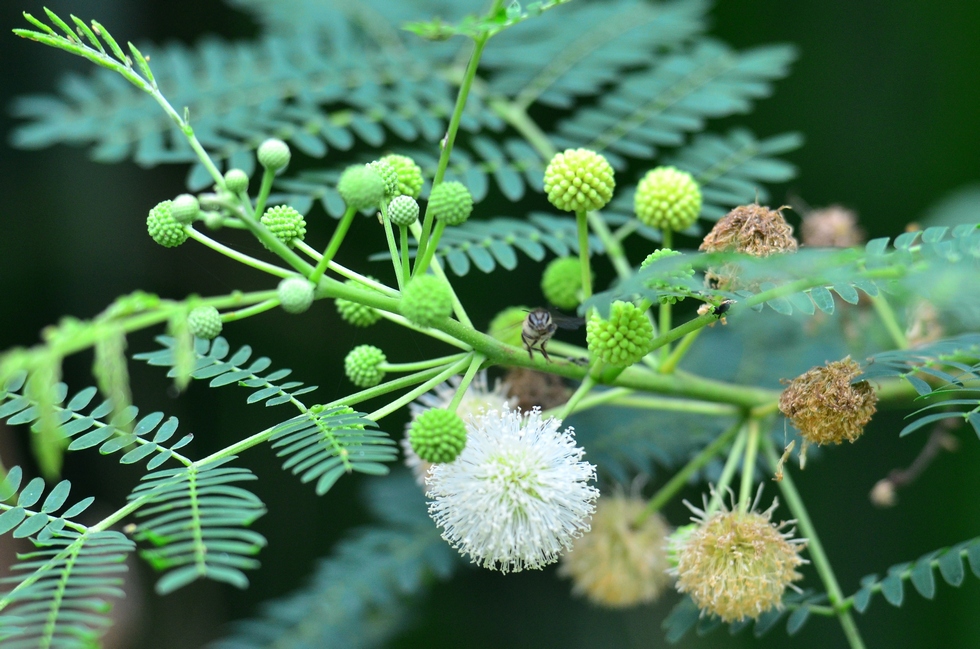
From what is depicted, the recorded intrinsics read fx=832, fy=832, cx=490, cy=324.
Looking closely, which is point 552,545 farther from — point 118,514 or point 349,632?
point 349,632

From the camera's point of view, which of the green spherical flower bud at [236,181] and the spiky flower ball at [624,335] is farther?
the spiky flower ball at [624,335]

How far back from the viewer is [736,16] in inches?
137

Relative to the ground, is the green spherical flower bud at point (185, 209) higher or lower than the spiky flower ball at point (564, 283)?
higher

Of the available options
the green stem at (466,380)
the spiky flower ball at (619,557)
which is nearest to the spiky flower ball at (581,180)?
the green stem at (466,380)

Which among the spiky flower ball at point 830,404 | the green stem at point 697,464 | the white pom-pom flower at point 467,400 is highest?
the white pom-pom flower at point 467,400

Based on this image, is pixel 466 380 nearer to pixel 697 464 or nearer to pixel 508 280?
pixel 697 464

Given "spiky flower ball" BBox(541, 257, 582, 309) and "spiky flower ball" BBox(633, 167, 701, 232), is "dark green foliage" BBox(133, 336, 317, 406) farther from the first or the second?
"spiky flower ball" BBox(633, 167, 701, 232)

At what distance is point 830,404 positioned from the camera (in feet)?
4.60

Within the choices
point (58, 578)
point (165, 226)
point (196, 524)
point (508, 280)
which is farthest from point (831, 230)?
point (58, 578)

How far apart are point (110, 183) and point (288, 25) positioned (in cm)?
133

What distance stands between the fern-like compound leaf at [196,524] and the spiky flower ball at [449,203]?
0.51 metres

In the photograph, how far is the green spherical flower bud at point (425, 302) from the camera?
1259mm

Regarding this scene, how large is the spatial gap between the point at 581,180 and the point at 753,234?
0.32 m

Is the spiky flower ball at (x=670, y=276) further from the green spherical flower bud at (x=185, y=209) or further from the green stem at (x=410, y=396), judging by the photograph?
the green spherical flower bud at (x=185, y=209)
